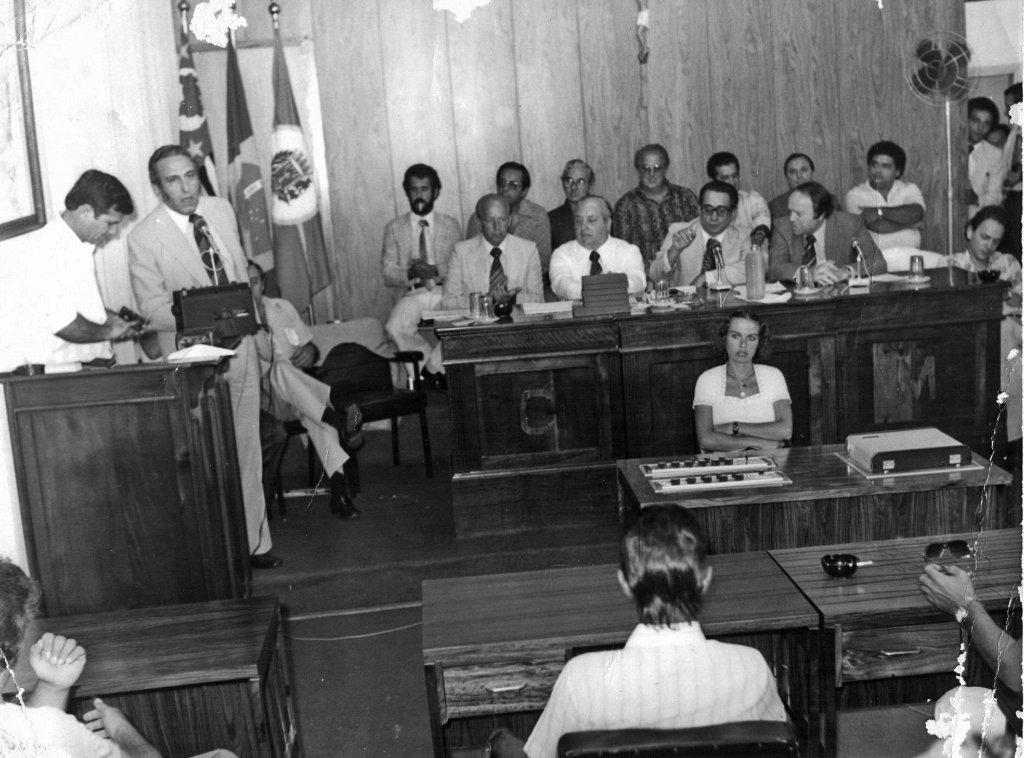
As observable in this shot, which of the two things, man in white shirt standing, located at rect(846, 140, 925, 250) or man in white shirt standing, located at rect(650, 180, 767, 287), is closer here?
man in white shirt standing, located at rect(650, 180, 767, 287)

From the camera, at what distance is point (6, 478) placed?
10.6 ft

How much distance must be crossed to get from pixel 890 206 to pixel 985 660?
4.50 metres

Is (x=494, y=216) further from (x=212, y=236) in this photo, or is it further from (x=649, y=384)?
(x=212, y=236)

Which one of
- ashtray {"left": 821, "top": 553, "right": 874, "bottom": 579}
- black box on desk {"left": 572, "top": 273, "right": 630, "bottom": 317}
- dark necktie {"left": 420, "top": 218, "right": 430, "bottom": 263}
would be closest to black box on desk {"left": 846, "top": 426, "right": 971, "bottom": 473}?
ashtray {"left": 821, "top": 553, "right": 874, "bottom": 579}

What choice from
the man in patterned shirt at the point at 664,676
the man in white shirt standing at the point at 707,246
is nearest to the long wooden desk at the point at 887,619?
the man in patterned shirt at the point at 664,676

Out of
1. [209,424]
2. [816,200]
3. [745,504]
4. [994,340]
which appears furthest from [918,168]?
[209,424]

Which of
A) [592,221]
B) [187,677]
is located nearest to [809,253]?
[592,221]

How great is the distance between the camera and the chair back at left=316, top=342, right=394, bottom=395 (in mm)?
5352

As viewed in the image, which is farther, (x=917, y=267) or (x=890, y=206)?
(x=890, y=206)

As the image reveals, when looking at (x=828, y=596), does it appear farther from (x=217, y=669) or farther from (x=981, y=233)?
(x=981, y=233)

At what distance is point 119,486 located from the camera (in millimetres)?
3377

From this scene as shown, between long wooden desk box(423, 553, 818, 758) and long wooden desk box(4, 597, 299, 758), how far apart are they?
35cm

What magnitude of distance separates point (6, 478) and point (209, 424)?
594 mm

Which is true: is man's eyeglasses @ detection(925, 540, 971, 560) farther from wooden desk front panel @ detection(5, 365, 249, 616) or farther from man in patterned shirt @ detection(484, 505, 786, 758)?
wooden desk front panel @ detection(5, 365, 249, 616)
